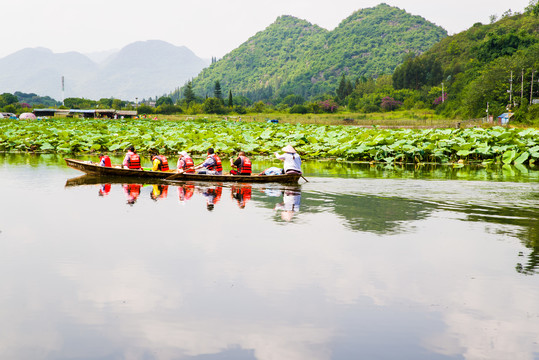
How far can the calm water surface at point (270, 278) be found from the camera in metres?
5.55

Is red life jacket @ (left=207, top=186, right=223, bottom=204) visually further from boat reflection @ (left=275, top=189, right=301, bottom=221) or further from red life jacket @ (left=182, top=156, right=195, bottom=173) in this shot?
boat reflection @ (left=275, top=189, right=301, bottom=221)

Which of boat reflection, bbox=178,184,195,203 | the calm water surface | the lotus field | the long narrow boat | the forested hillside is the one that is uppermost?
the forested hillside

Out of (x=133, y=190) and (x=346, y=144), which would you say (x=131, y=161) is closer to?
(x=133, y=190)

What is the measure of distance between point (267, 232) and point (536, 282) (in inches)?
188

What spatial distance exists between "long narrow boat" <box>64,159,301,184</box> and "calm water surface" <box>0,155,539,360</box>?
2.20 m

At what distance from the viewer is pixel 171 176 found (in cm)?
1755

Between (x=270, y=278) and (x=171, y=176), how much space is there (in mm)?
10660

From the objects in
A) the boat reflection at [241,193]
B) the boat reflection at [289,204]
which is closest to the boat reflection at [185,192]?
the boat reflection at [241,193]

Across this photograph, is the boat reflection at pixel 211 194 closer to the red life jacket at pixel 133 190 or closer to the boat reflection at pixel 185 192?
the boat reflection at pixel 185 192

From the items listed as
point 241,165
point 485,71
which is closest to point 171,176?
point 241,165

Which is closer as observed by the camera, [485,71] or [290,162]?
[290,162]

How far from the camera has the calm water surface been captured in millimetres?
5551

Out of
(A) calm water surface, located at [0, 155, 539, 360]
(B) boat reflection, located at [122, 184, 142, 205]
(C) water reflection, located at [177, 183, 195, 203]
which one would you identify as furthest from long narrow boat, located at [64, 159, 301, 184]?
(A) calm water surface, located at [0, 155, 539, 360]

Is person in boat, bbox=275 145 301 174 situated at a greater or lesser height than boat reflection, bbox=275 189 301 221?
greater
